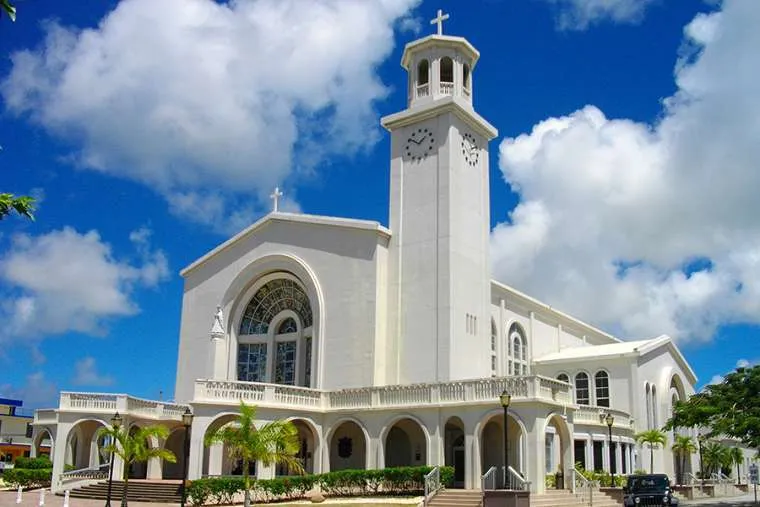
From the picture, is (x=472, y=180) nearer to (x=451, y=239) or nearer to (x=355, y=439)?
(x=451, y=239)

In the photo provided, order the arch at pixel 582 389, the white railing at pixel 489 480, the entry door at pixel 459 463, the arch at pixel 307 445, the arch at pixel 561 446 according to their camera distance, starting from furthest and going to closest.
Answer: the arch at pixel 582 389, the arch at pixel 307 445, the entry door at pixel 459 463, the arch at pixel 561 446, the white railing at pixel 489 480

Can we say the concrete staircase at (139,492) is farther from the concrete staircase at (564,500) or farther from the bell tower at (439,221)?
the concrete staircase at (564,500)

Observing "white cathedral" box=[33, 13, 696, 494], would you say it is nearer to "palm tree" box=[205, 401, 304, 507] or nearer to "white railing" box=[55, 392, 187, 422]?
"white railing" box=[55, 392, 187, 422]

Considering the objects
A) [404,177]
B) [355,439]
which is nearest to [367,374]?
[355,439]

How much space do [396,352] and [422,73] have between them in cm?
1348

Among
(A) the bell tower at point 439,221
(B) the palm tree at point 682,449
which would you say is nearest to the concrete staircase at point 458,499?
(A) the bell tower at point 439,221

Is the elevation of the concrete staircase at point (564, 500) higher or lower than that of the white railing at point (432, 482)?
lower

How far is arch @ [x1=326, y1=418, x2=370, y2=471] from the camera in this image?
34656 mm

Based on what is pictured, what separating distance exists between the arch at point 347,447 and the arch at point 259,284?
249 cm

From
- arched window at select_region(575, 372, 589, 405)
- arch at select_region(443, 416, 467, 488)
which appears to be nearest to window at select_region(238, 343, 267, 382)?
arch at select_region(443, 416, 467, 488)

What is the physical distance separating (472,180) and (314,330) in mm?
A: 10098

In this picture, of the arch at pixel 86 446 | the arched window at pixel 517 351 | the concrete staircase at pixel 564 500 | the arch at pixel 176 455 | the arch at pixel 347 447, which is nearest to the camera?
the concrete staircase at pixel 564 500

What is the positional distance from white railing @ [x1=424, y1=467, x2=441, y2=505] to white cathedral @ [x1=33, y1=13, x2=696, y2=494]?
1459 millimetres

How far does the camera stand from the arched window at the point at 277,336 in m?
39.5
